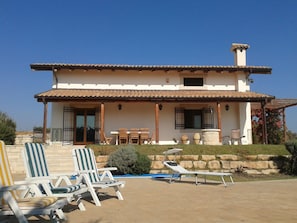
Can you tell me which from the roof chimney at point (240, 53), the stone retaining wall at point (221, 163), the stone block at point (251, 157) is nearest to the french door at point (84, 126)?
the stone retaining wall at point (221, 163)

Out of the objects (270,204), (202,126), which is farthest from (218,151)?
(270,204)

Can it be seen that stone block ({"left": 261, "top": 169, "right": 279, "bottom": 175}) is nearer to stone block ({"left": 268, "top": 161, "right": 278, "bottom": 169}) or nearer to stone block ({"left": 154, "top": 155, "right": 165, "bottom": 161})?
stone block ({"left": 268, "top": 161, "right": 278, "bottom": 169})

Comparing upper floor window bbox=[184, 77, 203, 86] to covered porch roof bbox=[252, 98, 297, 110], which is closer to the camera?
upper floor window bbox=[184, 77, 203, 86]

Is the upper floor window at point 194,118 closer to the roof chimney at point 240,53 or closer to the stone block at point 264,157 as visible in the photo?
the roof chimney at point 240,53

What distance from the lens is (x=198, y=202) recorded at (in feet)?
16.6

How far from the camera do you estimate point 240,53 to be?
57.5 ft

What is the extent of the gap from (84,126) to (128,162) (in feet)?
21.7

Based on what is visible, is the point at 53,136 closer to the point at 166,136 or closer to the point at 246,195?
the point at 166,136

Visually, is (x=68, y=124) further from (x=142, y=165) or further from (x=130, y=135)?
(x=142, y=165)

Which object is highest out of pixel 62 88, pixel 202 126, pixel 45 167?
pixel 62 88

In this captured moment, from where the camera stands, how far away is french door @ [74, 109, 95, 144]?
15.8 m

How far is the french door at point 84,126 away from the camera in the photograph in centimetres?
1580

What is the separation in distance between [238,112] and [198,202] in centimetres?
1228

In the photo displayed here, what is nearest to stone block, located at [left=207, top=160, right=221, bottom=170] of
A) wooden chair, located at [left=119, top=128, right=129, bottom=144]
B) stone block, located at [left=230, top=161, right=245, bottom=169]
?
stone block, located at [left=230, top=161, right=245, bottom=169]
